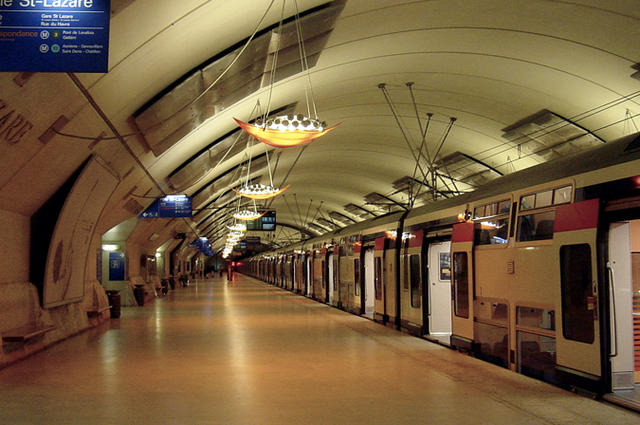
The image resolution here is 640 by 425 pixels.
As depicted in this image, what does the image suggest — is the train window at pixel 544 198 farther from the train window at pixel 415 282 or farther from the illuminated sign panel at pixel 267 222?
the illuminated sign panel at pixel 267 222

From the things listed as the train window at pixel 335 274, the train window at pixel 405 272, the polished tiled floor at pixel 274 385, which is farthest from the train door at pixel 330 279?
the polished tiled floor at pixel 274 385

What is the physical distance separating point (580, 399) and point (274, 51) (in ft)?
26.1

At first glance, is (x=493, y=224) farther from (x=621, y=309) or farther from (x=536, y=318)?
(x=621, y=309)

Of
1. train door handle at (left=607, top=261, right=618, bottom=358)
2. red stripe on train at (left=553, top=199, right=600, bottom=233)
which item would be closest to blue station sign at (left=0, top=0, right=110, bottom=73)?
red stripe on train at (left=553, top=199, right=600, bottom=233)

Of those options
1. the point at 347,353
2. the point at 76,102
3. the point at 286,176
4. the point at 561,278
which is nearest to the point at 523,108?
the point at 347,353

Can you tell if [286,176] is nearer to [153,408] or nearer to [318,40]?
[318,40]

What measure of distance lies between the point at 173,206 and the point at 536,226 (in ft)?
48.2

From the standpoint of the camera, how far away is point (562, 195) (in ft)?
27.1

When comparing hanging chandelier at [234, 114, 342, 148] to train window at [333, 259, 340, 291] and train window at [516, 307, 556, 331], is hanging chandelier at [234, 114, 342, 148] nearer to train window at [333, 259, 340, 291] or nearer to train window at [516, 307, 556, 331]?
train window at [516, 307, 556, 331]

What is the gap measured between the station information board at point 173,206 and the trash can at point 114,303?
294 centimetres

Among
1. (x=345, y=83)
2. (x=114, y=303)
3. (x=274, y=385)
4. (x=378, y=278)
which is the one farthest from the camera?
(x=114, y=303)

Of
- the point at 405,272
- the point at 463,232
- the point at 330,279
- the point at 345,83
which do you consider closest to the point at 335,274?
the point at 330,279

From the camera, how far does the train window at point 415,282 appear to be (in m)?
14.2

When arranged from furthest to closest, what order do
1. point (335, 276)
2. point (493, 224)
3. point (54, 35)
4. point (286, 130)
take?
1. point (335, 276)
2. point (286, 130)
3. point (493, 224)
4. point (54, 35)
